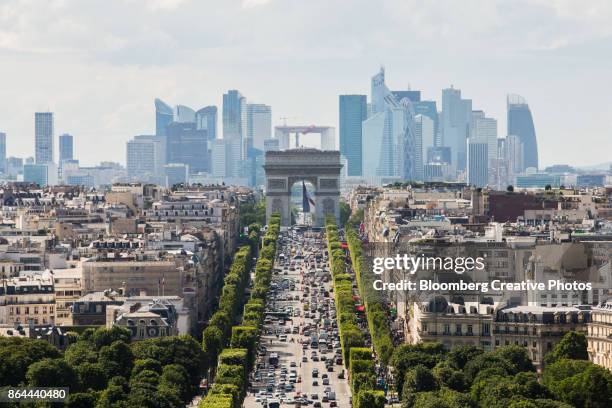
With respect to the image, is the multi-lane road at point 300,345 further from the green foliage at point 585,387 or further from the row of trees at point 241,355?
the green foliage at point 585,387

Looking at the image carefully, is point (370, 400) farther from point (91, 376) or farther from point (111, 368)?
point (91, 376)

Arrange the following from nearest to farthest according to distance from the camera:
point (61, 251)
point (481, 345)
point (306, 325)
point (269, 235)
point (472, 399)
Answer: point (472, 399) → point (481, 345) → point (306, 325) → point (61, 251) → point (269, 235)

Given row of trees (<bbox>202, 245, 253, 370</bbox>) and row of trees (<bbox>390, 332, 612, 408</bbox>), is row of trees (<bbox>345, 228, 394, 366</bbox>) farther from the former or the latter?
row of trees (<bbox>202, 245, 253, 370</bbox>)

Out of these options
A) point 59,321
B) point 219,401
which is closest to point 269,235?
point 59,321

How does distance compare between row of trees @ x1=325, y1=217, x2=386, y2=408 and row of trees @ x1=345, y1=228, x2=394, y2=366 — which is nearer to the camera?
row of trees @ x1=325, y1=217, x2=386, y2=408

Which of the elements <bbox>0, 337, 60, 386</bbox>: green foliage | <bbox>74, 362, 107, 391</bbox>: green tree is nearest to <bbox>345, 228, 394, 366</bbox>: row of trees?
<bbox>74, 362, 107, 391</bbox>: green tree

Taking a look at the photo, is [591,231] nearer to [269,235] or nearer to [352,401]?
[352,401]

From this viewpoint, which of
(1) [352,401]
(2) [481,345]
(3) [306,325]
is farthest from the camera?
(3) [306,325]

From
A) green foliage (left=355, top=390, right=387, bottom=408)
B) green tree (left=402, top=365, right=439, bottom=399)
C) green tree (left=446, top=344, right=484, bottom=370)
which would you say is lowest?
green foliage (left=355, top=390, right=387, bottom=408)
